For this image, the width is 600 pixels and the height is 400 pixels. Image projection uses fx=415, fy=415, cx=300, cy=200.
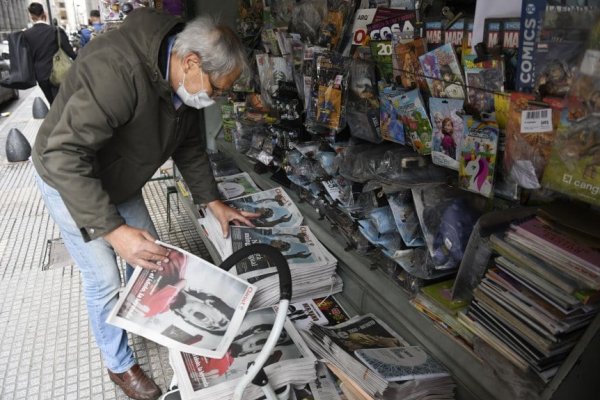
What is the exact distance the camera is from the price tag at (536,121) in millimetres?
942

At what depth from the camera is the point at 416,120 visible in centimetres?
137

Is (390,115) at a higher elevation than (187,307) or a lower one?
higher

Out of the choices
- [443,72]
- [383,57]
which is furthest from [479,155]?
[383,57]

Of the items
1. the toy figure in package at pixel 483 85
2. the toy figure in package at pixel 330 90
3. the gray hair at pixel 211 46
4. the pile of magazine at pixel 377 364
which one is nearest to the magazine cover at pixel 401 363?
the pile of magazine at pixel 377 364

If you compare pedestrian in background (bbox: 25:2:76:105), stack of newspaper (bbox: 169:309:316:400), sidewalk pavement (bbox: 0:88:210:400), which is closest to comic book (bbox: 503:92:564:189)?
stack of newspaper (bbox: 169:309:316:400)

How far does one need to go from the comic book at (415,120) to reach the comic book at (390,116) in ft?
0.07

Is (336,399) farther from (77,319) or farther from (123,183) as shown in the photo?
(77,319)

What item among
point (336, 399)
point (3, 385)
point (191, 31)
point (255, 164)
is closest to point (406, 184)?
point (336, 399)

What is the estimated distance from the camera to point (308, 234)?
210cm

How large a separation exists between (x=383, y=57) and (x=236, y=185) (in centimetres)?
148

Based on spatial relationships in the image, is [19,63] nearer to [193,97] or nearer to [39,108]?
[39,108]

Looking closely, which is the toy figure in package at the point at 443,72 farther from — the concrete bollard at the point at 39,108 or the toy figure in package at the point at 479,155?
the concrete bollard at the point at 39,108

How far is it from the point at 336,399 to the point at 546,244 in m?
0.80

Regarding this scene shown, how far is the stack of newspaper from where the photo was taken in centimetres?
128
